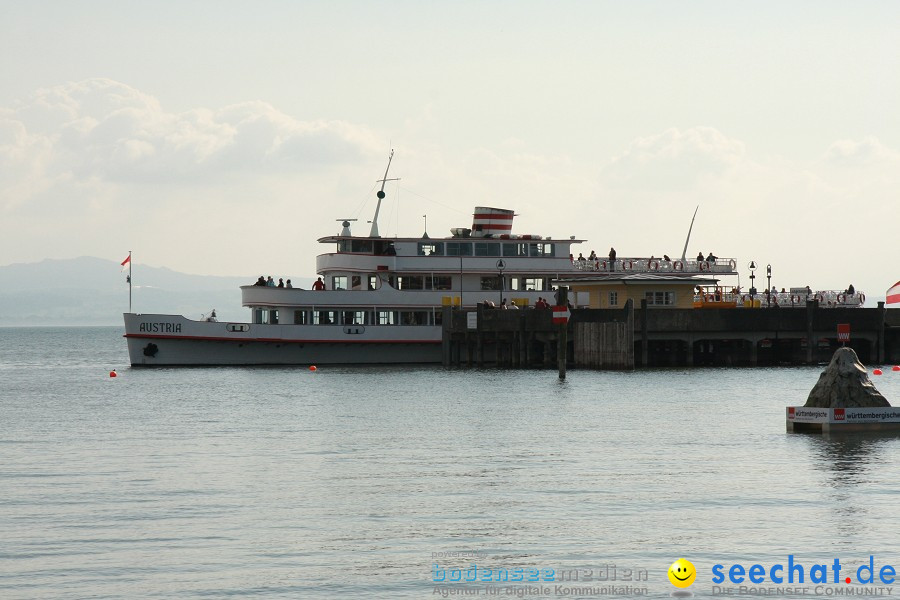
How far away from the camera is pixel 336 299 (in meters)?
63.3

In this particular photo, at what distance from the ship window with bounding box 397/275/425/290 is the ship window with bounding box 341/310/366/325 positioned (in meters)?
2.43

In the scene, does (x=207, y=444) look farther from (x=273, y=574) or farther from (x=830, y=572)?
(x=830, y=572)

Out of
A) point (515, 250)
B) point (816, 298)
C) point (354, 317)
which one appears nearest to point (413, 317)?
point (354, 317)

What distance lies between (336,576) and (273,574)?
2.71 ft

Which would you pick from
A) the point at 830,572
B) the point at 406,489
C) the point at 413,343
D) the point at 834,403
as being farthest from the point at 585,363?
the point at 830,572

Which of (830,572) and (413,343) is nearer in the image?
(830,572)

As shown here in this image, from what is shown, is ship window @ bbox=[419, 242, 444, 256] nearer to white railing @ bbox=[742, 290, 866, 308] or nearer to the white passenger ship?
the white passenger ship

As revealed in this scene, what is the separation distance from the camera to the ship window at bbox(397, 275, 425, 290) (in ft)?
213

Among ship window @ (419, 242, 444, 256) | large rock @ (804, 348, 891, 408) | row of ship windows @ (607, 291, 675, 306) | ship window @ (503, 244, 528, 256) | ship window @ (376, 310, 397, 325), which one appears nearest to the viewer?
large rock @ (804, 348, 891, 408)

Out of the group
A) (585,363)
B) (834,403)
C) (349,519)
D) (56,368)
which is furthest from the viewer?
(56,368)

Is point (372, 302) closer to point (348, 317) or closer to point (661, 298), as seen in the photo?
point (348, 317)

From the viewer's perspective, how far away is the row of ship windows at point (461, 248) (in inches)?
2537

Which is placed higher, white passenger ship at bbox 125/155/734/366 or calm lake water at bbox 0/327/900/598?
white passenger ship at bbox 125/155/734/366

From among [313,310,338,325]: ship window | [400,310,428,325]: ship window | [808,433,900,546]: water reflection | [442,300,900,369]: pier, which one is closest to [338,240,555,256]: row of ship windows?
[400,310,428,325]: ship window
